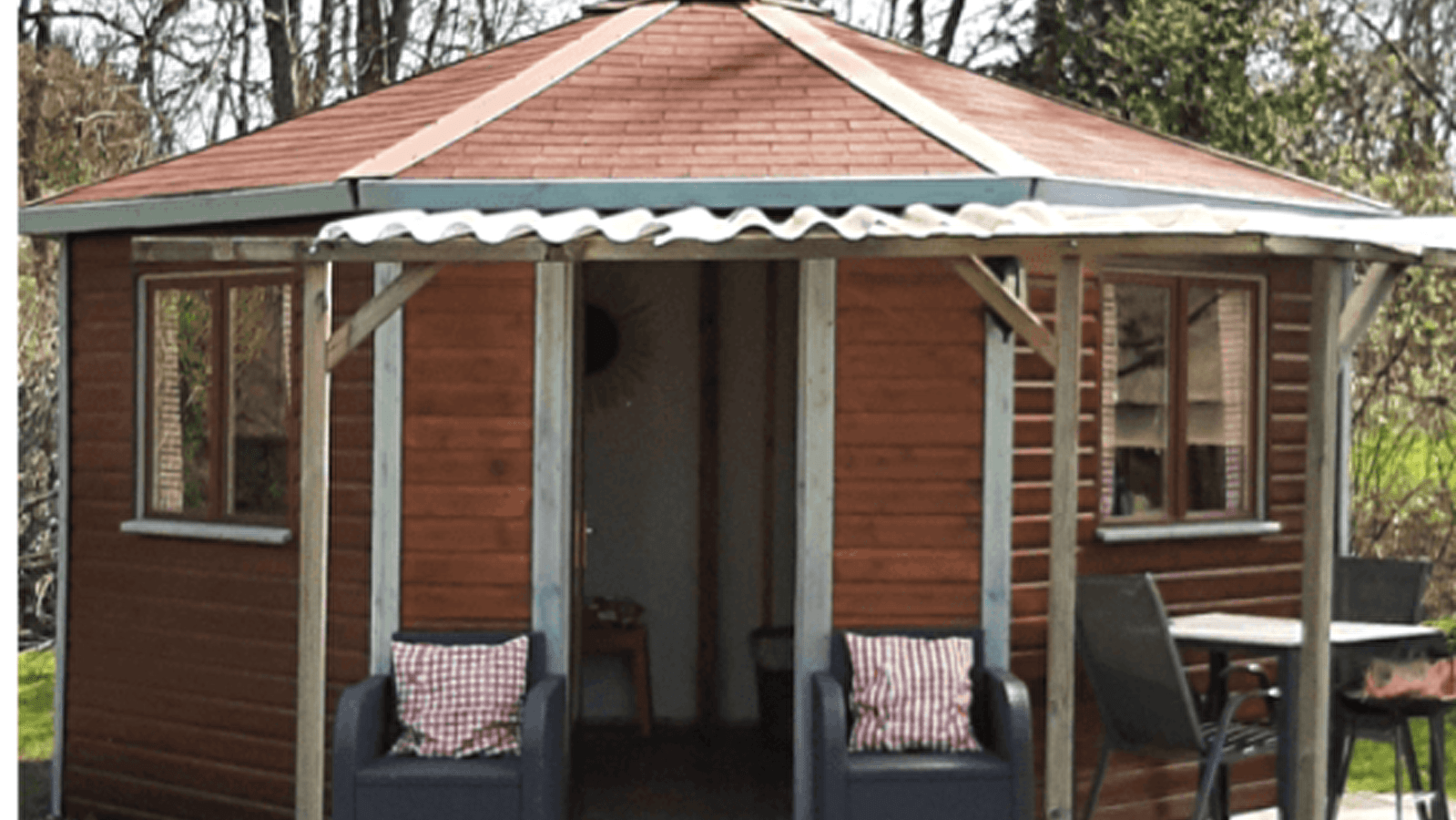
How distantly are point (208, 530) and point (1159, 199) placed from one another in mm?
4353

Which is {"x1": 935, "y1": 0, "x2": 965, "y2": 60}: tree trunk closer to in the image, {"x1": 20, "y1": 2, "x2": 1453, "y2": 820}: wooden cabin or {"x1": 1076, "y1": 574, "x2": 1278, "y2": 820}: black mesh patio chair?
{"x1": 20, "y1": 2, "x2": 1453, "y2": 820}: wooden cabin

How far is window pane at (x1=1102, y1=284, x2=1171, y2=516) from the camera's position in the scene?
25.1ft

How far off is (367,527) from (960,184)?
108 inches

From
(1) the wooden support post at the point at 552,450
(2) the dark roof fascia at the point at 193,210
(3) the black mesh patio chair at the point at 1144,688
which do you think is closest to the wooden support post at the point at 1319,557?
(3) the black mesh patio chair at the point at 1144,688

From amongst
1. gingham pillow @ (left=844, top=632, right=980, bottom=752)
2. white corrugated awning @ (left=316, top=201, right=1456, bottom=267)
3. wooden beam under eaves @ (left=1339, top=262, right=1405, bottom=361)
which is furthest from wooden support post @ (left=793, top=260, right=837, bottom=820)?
wooden beam under eaves @ (left=1339, top=262, right=1405, bottom=361)

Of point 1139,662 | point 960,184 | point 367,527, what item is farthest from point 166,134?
point 1139,662

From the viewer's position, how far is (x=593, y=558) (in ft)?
31.2

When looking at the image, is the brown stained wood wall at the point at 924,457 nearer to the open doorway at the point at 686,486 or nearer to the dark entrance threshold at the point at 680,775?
the dark entrance threshold at the point at 680,775

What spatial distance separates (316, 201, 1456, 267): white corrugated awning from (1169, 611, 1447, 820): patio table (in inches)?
70.7

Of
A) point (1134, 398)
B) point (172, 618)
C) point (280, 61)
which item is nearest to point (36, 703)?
point (172, 618)

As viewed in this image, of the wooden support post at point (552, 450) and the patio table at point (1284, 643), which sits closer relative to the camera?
the patio table at point (1284, 643)

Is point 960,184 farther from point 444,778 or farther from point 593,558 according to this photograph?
point 593,558

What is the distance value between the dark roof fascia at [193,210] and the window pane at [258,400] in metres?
0.42

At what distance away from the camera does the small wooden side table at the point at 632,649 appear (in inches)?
348
